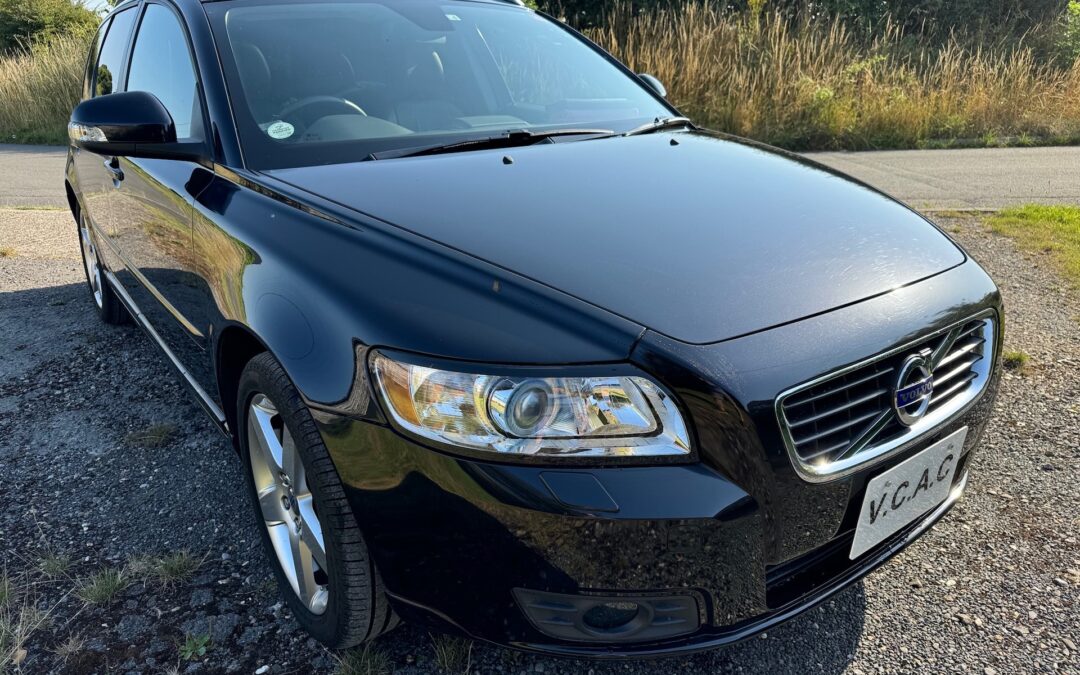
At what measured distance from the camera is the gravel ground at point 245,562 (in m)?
1.86

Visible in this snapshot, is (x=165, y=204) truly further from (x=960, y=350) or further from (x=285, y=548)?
(x=960, y=350)

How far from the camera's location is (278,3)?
8.68 ft

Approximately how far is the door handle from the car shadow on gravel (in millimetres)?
941

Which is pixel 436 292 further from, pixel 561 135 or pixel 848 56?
pixel 848 56

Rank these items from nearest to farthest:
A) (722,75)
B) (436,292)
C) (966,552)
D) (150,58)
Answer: (436,292) < (966,552) < (150,58) < (722,75)

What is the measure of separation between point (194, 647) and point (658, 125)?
2171mm

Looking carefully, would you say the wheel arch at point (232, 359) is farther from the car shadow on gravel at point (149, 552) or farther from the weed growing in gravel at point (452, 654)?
the weed growing in gravel at point (452, 654)

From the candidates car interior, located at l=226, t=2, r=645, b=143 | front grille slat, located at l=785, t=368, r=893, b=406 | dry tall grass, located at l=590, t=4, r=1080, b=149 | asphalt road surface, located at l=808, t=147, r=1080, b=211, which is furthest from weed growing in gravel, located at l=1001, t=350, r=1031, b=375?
dry tall grass, located at l=590, t=4, r=1080, b=149

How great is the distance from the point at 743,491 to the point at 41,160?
12.1 meters

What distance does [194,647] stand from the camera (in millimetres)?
1901

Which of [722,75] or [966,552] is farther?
[722,75]

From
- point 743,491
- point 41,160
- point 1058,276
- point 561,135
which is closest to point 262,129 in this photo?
point 561,135

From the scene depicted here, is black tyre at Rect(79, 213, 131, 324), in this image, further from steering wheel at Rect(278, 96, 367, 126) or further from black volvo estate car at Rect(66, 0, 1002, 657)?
steering wheel at Rect(278, 96, 367, 126)

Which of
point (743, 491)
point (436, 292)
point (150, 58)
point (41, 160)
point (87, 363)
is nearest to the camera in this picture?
point (743, 491)
